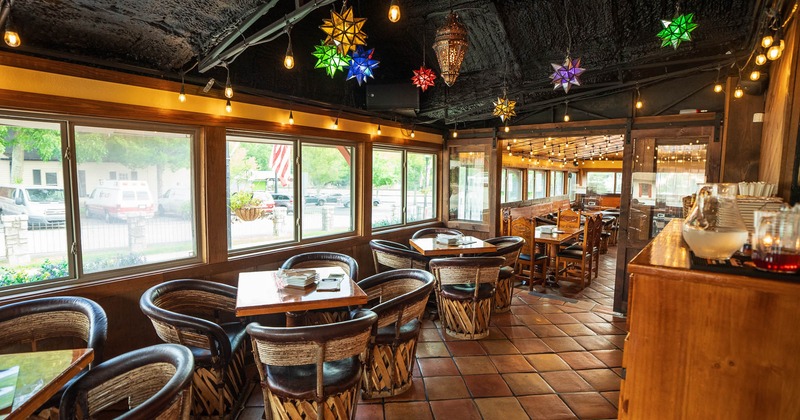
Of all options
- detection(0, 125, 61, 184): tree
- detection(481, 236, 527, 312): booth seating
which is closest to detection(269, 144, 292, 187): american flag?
detection(0, 125, 61, 184): tree

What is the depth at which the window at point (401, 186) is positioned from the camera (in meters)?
6.10

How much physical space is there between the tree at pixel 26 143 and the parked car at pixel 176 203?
86 cm

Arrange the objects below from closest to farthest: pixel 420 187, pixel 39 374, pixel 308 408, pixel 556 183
Result: pixel 39 374 < pixel 308 408 < pixel 420 187 < pixel 556 183

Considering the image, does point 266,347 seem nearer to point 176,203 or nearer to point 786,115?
point 176,203

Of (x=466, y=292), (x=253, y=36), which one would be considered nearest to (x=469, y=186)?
(x=466, y=292)

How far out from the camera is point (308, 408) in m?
2.32

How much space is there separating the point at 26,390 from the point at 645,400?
2482 mm

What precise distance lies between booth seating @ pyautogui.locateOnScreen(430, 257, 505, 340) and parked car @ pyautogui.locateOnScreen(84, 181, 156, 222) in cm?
286

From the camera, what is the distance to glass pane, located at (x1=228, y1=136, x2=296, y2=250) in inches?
166

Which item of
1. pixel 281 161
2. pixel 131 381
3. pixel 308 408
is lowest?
pixel 308 408

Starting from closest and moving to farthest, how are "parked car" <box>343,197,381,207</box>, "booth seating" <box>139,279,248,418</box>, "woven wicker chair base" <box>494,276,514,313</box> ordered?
"booth seating" <box>139,279,248,418</box> < "woven wicker chair base" <box>494,276,514,313</box> < "parked car" <box>343,197,381,207</box>

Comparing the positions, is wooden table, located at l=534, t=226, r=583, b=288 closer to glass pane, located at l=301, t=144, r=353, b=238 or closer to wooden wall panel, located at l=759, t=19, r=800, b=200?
glass pane, located at l=301, t=144, r=353, b=238

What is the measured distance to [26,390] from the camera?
166 cm

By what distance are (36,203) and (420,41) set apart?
417cm
